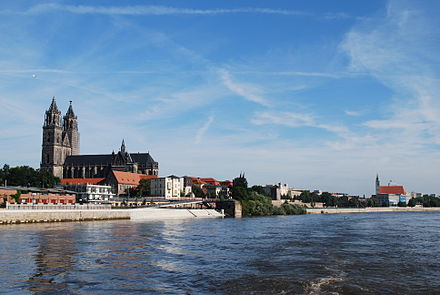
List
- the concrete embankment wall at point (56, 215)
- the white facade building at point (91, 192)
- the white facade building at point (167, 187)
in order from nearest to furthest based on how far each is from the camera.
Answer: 1. the concrete embankment wall at point (56, 215)
2. the white facade building at point (91, 192)
3. the white facade building at point (167, 187)

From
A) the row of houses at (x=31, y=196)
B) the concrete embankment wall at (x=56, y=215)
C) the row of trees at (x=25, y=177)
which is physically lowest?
the concrete embankment wall at (x=56, y=215)

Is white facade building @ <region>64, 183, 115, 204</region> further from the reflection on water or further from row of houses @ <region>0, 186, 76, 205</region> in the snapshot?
the reflection on water

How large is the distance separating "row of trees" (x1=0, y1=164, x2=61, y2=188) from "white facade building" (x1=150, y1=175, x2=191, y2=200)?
43.8m

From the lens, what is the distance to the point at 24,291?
845 inches

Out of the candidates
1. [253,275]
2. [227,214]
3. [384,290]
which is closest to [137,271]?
[253,275]

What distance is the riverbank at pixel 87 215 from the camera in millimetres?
65500

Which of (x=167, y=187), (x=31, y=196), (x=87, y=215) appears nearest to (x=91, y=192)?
(x=167, y=187)

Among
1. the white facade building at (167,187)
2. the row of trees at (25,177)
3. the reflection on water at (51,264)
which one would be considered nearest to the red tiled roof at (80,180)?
the white facade building at (167,187)

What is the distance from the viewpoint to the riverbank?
215 feet

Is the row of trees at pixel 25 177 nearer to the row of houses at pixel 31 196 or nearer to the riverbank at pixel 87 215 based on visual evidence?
the row of houses at pixel 31 196

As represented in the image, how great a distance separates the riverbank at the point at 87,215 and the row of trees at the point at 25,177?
53.3 m

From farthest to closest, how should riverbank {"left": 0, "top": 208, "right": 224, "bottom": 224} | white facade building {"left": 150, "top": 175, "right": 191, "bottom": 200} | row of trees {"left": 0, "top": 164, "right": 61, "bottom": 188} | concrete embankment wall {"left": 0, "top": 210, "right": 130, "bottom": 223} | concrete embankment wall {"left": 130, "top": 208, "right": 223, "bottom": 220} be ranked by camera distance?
1. white facade building {"left": 150, "top": 175, "right": 191, "bottom": 200}
2. row of trees {"left": 0, "top": 164, "right": 61, "bottom": 188}
3. concrete embankment wall {"left": 130, "top": 208, "right": 223, "bottom": 220}
4. riverbank {"left": 0, "top": 208, "right": 224, "bottom": 224}
5. concrete embankment wall {"left": 0, "top": 210, "right": 130, "bottom": 223}

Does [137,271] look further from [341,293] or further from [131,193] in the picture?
[131,193]

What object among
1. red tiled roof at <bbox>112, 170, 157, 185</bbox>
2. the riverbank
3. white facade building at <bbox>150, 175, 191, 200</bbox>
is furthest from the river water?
red tiled roof at <bbox>112, 170, 157, 185</bbox>
